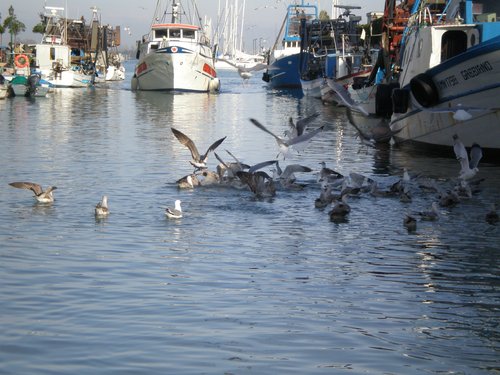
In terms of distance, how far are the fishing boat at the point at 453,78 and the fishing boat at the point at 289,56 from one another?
167ft

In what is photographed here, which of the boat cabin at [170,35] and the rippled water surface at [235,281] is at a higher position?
the boat cabin at [170,35]

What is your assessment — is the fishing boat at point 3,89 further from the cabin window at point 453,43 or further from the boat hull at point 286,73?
the boat hull at point 286,73

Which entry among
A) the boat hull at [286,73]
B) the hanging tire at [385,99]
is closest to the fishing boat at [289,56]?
the boat hull at [286,73]

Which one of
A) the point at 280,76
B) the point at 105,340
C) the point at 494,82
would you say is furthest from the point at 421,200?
the point at 280,76

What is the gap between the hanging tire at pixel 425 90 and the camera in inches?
853

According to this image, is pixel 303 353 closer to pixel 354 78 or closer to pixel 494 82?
pixel 494 82

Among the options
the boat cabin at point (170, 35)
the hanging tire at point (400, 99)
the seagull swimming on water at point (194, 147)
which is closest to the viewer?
the seagull swimming on water at point (194, 147)

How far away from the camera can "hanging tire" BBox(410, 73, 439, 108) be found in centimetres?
2167

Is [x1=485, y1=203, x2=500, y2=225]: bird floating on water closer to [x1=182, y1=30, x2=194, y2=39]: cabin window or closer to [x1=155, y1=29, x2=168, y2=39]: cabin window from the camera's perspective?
[x1=182, y1=30, x2=194, y2=39]: cabin window

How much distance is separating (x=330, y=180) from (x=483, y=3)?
8599 millimetres

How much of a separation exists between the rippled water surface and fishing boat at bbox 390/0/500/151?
1463 mm

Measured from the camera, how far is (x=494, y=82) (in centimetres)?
1978

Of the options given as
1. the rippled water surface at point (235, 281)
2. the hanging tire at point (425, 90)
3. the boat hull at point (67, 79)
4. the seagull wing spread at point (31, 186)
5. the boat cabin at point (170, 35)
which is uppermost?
the boat cabin at point (170, 35)

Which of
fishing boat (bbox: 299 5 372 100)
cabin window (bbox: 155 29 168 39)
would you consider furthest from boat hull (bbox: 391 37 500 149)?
cabin window (bbox: 155 29 168 39)
